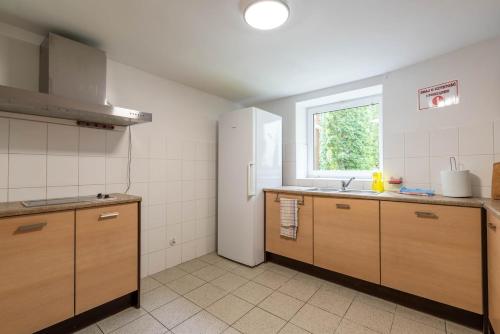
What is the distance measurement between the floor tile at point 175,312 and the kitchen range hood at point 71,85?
146cm

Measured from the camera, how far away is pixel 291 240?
2367 mm

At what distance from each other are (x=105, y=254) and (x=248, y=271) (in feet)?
4.44

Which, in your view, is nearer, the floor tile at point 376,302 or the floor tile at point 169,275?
the floor tile at point 376,302

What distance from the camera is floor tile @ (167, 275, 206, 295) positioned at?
2.01m

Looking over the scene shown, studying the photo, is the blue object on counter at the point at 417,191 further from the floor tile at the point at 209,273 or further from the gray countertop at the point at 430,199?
the floor tile at the point at 209,273

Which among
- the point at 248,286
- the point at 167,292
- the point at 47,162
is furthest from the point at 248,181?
the point at 47,162

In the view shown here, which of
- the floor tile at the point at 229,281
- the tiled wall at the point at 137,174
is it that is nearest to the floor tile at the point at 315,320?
the floor tile at the point at 229,281

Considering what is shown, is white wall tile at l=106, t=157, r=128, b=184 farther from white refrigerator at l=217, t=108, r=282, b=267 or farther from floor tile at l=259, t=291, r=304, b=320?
floor tile at l=259, t=291, r=304, b=320

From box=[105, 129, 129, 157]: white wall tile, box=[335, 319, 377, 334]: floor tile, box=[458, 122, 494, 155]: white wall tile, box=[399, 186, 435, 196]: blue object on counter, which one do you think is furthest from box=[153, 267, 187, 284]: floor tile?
box=[458, 122, 494, 155]: white wall tile

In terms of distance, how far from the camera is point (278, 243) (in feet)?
8.13

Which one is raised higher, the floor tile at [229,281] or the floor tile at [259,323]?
the floor tile at [259,323]

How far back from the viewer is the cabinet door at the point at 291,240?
2.24 meters

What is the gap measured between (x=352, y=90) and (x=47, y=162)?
2885 millimetres

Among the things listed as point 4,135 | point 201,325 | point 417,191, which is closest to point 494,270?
point 417,191
